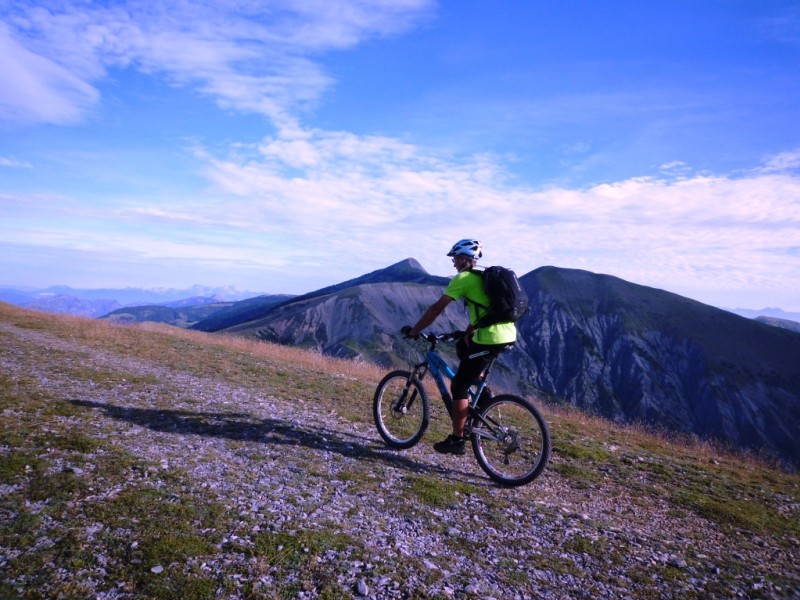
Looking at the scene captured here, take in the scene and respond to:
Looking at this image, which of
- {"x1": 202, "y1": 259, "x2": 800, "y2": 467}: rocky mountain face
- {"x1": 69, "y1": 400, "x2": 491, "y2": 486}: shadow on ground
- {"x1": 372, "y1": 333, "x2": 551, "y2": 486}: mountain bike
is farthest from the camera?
{"x1": 202, "y1": 259, "x2": 800, "y2": 467}: rocky mountain face

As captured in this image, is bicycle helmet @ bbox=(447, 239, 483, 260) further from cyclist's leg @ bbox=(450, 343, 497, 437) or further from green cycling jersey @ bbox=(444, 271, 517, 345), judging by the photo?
cyclist's leg @ bbox=(450, 343, 497, 437)

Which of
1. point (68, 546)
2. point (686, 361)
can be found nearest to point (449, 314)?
point (686, 361)

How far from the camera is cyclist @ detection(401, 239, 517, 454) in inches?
285

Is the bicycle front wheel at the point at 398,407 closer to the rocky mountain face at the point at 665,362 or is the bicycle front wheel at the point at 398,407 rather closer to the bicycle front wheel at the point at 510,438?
the bicycle front wheel at the point at 510,438

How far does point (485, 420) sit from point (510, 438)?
460 millimetres

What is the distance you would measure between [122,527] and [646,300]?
174 meters

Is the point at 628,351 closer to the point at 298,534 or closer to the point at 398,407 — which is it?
the point at 398,407

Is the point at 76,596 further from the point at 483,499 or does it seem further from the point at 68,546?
the point at 483,499

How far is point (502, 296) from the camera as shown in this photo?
706cm

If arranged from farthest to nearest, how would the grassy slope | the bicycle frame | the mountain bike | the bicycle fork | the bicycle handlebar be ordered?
1. the bicycle fork
2. the bicycle handlebar
3. the bicycle frame
4. the mountain bike
5. the grassy slope

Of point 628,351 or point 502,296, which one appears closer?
point 502,296

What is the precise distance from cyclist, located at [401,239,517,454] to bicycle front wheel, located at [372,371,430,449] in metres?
1.05

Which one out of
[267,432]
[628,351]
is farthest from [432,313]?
[628,351]

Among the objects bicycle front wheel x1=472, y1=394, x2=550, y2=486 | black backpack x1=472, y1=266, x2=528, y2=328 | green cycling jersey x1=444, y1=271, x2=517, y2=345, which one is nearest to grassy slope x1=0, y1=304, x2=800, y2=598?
bicycle front wheel x1=472, y1=394, x2=550, y2=486
